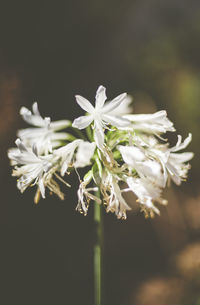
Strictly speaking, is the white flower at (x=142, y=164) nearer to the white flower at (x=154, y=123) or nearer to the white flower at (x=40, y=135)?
the white flower at (x=154, y=123)

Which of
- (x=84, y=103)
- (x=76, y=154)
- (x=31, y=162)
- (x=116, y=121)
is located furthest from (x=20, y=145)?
(x=116, y=121)

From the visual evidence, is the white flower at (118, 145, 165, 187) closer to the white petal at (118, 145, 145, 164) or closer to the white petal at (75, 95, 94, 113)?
the white petal at (118, 145, 145, 164)

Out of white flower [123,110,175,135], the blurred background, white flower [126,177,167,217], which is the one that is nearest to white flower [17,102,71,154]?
white flower [123,110,175,135]

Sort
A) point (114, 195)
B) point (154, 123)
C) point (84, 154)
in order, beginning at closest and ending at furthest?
1. point (84, 154)
2. point (114, 195)
3. point (154, 123)

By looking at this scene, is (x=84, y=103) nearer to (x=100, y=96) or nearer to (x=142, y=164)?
(x=100, y=96)

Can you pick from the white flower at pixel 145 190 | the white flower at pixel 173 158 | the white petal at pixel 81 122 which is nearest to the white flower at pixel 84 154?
the white petal at pixel 81 122
